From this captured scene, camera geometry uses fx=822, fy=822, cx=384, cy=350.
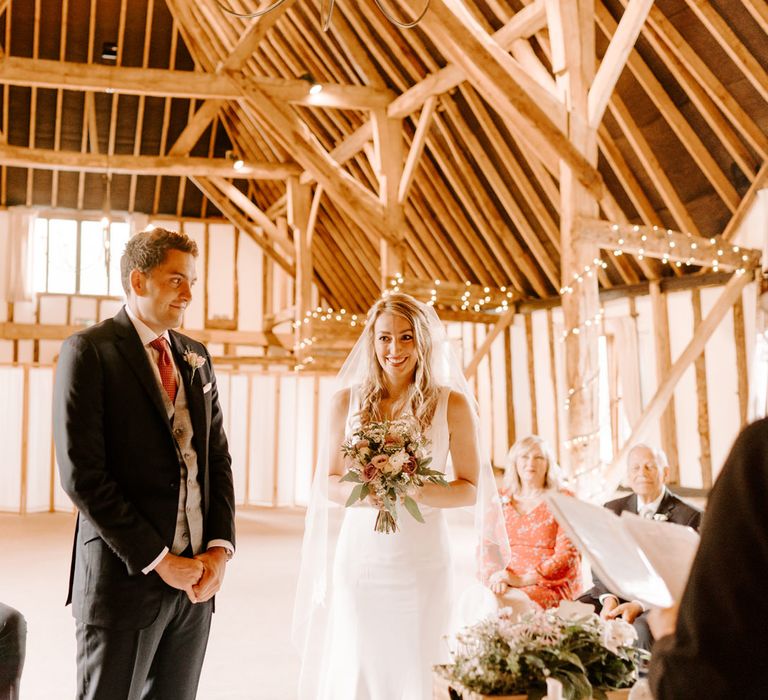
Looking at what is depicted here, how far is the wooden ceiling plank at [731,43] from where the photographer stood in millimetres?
7152

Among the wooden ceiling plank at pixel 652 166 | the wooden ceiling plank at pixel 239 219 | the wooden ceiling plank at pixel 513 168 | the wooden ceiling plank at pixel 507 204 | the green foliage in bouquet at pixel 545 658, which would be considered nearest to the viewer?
the green foliage in bouquet at pixel 545 658

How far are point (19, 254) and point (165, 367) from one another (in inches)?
599

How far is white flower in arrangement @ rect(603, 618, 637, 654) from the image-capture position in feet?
6.21

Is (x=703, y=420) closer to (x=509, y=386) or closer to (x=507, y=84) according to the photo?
(x=509, y=386)

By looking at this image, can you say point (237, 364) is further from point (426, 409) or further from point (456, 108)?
point (426, 409)

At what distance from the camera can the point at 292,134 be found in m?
9.39

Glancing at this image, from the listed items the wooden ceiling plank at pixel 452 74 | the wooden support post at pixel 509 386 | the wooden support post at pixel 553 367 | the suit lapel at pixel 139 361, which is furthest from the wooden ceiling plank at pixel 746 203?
the suit lapel at pixel 139 361

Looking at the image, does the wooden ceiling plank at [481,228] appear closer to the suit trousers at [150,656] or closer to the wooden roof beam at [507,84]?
the wooden roof beam at [507,84]

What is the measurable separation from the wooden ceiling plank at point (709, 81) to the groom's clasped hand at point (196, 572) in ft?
23.1

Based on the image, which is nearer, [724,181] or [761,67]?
[761,67]

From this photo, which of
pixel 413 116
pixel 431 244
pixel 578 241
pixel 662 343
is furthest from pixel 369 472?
pixel 431 244

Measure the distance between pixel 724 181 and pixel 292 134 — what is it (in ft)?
15.6

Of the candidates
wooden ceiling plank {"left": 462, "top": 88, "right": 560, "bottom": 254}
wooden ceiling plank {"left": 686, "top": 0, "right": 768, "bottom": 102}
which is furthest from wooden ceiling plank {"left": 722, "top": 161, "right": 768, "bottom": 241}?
wooden ceiling plank {"left": 462, "top": 88, "right": 560, "bottom": 254}

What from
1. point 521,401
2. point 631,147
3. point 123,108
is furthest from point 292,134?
point 123,108
